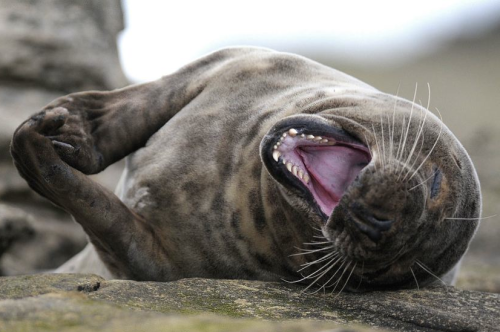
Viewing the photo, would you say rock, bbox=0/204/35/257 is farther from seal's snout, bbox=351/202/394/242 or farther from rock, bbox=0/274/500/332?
seal's snout, bbox=351/202/394/242

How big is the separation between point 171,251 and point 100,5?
463cm

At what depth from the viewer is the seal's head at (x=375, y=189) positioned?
321 cm

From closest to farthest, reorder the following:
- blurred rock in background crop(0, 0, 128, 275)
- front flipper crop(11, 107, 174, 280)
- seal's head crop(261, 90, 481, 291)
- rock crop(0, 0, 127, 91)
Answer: seal's head crop(261, 90, 481, 291)
front flipper crop(11, 107, 174, 280)
blurred rock in background crop(0, 0, 128, 275)
rock crop(0, 0, 127, 91)

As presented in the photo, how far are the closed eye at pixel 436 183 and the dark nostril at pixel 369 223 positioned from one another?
423 millimetres

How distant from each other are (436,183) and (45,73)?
4.94 metres

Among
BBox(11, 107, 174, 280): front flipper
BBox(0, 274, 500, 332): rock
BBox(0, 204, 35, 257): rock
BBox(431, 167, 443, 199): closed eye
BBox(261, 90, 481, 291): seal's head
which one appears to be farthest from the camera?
BBox(0, 204, 35, 257): rock

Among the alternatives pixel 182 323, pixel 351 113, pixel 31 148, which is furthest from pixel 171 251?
pixel 182 323

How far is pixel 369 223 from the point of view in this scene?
10.4 feet

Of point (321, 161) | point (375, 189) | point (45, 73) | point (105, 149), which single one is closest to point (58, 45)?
point (45, 73)

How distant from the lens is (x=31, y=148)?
3.67m

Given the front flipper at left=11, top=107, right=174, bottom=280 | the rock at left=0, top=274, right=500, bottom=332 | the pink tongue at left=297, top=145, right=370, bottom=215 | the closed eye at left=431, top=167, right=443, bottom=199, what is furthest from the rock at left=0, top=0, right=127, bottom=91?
the closed eye at left=431, top=167, right=443, bottom=199

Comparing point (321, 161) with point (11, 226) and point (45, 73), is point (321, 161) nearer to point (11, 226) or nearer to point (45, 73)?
point (11, 226)

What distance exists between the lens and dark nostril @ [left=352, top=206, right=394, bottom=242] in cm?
316

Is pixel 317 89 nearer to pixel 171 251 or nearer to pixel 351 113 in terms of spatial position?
pixel 351 113
